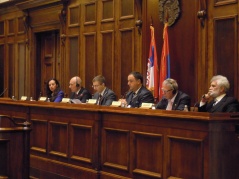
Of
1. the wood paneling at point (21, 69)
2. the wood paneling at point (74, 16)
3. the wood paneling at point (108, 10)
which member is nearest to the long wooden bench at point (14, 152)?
the wood paneling at point (108, 10)

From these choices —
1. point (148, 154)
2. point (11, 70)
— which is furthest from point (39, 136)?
point (11, 70)

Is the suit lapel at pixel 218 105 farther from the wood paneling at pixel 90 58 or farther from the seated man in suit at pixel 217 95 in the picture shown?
the wood paneling at pixel 90 58

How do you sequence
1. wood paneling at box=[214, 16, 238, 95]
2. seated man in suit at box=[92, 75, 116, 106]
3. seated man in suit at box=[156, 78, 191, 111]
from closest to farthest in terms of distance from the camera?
seated man in suit at box=[156, 78, 191, 111]
wood paneling at box=[214, 16, 238, 95]
seated man in suit at box=[92, 75, 116, 106]

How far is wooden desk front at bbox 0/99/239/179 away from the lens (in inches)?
184

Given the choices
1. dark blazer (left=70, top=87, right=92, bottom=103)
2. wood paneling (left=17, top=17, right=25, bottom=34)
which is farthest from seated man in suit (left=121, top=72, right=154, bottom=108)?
wood paneling (left=17, top=17, right=25, bottom=34)

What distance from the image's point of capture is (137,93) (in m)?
7.18

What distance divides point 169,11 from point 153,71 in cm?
97

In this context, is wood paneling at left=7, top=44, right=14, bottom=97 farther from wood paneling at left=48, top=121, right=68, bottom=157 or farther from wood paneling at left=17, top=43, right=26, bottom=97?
wood paneling at left=48, top=121, right=68, bottom=157

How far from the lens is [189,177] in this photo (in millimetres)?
4820

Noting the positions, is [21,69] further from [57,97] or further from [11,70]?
[57,97]

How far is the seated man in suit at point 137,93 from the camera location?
Result: 703 centimetres

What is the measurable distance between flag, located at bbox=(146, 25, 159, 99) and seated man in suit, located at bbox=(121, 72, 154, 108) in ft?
2.32

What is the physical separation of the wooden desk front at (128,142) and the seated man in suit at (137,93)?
86 cm

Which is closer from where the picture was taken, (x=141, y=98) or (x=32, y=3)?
(x=141, y=98)
